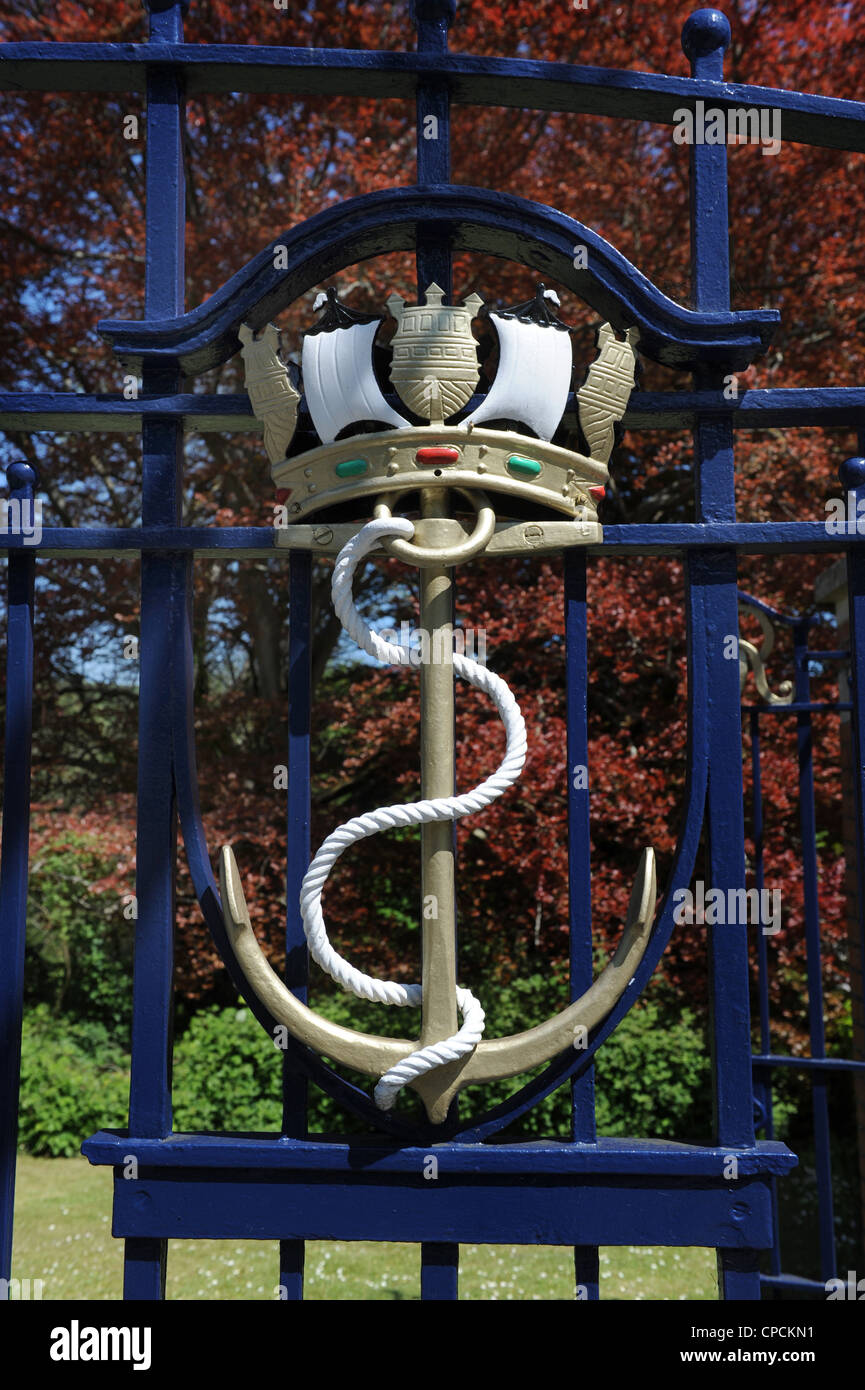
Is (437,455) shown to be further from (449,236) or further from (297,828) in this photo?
(297,828)

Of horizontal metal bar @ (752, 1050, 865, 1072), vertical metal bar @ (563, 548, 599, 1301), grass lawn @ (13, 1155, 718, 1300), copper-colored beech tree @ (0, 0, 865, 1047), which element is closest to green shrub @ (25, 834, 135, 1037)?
copper-colored beech tree @ (0, 0, 865, 1047)

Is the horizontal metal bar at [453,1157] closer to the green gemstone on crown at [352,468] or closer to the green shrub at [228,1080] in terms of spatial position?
the green gemstone on crown at [352,468]

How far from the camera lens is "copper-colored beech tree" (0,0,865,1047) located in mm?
6117

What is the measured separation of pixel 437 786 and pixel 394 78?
1.46 meters

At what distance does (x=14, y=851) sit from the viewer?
2266mm

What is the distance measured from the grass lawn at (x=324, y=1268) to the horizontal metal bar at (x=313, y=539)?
3.29 m

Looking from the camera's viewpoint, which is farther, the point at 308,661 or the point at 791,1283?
the point at 791,1283

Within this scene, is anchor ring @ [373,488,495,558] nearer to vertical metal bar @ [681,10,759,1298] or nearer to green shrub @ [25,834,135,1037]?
vertical metal bar @ [681,10,759,1298]

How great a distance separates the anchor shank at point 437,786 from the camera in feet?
6.98

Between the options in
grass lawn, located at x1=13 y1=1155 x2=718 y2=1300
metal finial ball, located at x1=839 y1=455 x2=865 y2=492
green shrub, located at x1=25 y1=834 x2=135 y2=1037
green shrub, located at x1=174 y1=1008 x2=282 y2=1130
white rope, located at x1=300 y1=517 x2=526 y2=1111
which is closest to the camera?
white rope, located at x1=300 y1=517 x2=526 y2=1111

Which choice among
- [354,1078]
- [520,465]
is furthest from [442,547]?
[354,1078]

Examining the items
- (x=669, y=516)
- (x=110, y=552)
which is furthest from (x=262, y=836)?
(x=110, y=552)

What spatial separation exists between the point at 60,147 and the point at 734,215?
13.5 feet

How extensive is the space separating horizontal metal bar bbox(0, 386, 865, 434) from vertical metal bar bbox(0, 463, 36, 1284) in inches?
6.1
